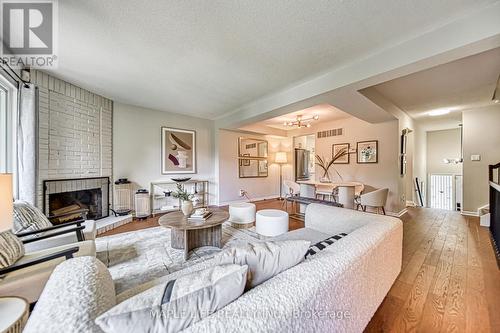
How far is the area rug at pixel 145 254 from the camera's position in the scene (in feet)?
6.77

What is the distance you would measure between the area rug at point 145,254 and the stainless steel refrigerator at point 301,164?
394 cm

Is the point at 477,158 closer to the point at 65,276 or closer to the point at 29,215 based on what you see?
the point at 65,276

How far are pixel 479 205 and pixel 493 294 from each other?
12.9 feet

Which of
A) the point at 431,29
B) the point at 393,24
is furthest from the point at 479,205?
the point at 393,24

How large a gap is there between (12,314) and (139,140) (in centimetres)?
400

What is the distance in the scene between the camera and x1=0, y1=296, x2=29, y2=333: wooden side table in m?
0.88

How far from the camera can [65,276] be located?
0.76 metres

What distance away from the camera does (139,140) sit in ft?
14.6

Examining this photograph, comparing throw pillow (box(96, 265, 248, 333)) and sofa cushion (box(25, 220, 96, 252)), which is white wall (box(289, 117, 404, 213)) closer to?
throw pillow (box(96, 265, 248, 333))

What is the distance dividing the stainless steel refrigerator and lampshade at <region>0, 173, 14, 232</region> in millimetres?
6426

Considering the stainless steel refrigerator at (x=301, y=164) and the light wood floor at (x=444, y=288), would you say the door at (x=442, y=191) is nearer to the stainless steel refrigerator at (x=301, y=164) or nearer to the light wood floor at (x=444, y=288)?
the stainless steel refrigerator at (x=301, y=164)

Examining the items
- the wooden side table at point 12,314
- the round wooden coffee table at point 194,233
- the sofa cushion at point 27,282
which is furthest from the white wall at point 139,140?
the wooden side table at point 12,314

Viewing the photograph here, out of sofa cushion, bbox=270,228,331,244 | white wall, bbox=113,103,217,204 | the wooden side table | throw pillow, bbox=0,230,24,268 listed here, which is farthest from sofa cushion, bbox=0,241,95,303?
white wall, bbox=113,103,217,204

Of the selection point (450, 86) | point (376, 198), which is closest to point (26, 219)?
point (376, 198)
